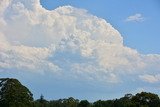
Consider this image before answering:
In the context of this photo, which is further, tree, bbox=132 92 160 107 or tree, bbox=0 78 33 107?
tree, bbox=132 92 160 107

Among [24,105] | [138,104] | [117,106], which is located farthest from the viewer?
[117,106]

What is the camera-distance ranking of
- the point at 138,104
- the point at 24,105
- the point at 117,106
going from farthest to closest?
the point at 117,106
the point at 138,104
the point at 24,105

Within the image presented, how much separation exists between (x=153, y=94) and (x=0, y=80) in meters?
43.1

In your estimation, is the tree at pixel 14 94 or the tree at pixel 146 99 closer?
the tree at pixel 14 94

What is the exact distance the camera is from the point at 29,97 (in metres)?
132

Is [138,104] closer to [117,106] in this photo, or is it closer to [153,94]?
Result: [153,94]

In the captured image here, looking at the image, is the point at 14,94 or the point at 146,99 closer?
the point at 14,94

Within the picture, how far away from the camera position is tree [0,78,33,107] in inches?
5030

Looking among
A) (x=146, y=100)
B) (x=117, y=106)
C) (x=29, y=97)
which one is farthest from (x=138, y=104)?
(x=117, y=106)

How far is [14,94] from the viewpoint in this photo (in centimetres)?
12838

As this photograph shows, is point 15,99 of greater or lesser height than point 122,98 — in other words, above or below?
below

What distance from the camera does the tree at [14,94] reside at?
127750mm

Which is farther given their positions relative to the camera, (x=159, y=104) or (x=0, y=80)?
(x=159, y=104)

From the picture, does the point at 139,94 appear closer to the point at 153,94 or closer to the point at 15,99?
the point at 153,94
